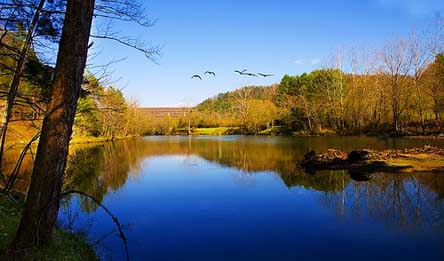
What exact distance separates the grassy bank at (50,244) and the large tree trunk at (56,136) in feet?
0.60

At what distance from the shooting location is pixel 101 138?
188ft

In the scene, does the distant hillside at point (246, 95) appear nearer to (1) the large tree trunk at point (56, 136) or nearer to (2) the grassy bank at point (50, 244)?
(2) the grassy bank at point (50, 244)

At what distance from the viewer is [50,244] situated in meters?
4.43

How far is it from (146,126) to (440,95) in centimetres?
5905

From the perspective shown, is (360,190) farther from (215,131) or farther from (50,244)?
(215,131)

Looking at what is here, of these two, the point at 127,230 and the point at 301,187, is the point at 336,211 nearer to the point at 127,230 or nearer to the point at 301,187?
the point at 301,187

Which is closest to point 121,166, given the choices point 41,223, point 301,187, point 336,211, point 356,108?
point 301,187

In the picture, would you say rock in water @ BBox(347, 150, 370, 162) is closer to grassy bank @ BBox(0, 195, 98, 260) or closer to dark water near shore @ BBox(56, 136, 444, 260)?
dark water near shore @ BBox(56, 136, 444, 260)

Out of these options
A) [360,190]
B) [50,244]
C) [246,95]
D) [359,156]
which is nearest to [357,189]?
[360,190]

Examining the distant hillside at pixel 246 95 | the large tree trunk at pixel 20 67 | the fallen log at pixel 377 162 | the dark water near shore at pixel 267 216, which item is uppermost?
the distant hillside at pixel 246 95

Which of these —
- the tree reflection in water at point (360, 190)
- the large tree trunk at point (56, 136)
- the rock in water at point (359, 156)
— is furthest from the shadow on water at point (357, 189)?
the large tree trunk at point (56, 136)

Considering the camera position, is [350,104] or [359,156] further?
[350,104]

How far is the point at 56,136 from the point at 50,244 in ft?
4.71

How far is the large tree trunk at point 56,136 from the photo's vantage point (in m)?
4.11
